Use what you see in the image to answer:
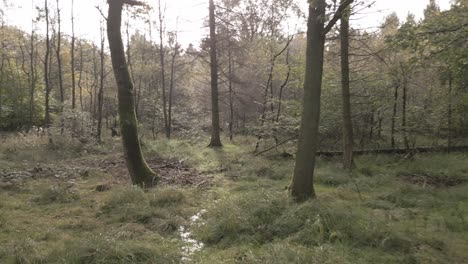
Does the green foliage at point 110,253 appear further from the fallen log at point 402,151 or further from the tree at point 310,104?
the fallen log at point 402,151

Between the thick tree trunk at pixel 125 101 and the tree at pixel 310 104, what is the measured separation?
12.4 ft

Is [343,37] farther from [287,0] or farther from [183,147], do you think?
[183,147]

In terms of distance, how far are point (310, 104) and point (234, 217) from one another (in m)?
2.73

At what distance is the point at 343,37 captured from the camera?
10.9 m

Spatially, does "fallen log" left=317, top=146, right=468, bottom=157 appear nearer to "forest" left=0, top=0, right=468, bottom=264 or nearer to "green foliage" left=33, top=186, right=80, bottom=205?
"forest" left=0, top=0, right=468, bottom=264

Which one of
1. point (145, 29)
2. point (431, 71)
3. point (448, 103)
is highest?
point (145, 29)

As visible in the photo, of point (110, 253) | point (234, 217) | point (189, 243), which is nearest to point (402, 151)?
point (234, 217)

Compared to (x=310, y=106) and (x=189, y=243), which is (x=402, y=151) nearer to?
(x=310, y=106)

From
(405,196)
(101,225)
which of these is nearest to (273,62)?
(405,196)

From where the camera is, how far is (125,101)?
348 inches

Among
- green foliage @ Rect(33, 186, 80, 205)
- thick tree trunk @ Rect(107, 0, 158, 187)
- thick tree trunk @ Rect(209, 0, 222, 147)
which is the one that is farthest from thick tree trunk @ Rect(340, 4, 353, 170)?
thick tree trunk @ Rect(209, 0, 222, 147)

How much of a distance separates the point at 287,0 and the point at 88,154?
37.4 ft

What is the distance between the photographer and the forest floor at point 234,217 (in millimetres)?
4812

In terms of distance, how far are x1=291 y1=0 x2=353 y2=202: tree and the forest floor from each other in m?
0.38
